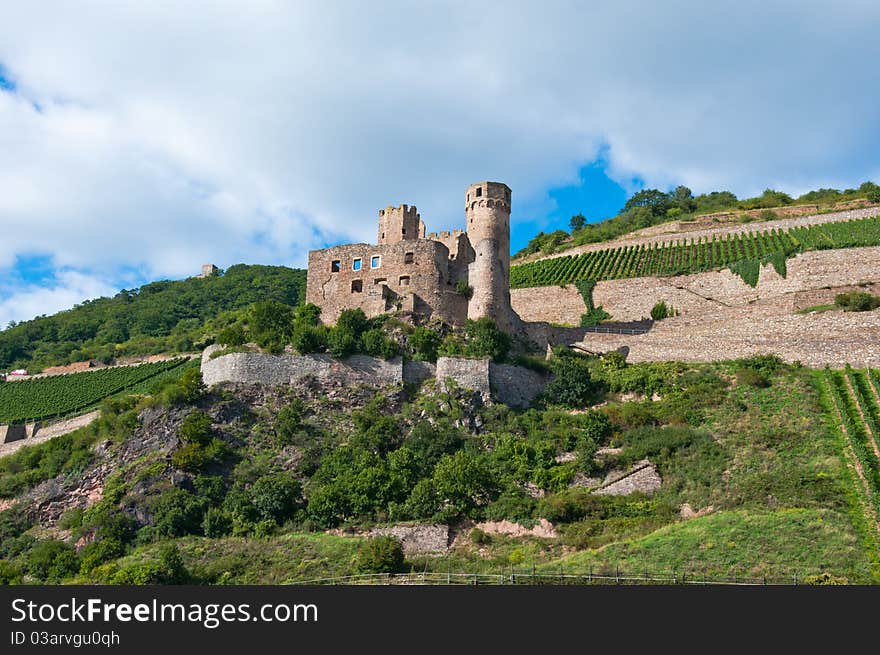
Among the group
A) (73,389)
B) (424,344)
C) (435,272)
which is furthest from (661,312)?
(73,389)

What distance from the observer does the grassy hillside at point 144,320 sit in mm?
79500

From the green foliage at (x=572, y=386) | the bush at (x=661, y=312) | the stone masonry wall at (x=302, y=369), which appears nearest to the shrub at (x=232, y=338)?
the stone masonry wall at (x=302, y=369)

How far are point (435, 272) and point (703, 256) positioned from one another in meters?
24.7

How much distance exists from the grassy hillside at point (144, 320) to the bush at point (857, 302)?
4612 cm

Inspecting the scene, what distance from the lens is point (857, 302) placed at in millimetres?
44844

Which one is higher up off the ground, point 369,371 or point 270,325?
point 270,325

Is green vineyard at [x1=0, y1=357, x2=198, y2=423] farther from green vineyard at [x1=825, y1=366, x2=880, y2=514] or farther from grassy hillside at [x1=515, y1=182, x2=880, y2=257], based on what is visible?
green vineyard at [x1=825, y1=366, x2=880, y2=514]

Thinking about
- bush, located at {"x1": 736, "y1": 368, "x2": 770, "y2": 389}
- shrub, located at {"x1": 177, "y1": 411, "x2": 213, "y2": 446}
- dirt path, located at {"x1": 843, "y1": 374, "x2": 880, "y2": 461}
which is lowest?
dirt path, located at {"x1": 843, "y1": 374, "x2": 880, "y2": 461}

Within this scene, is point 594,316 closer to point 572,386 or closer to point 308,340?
point 572,386

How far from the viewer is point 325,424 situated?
40219mm

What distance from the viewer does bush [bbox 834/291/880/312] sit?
147 ft

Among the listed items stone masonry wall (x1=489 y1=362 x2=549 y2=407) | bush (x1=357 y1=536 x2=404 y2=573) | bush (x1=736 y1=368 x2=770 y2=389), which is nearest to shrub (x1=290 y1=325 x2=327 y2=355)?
stone masonry wall (x1=489 y1=362 x2=549 y2=407)

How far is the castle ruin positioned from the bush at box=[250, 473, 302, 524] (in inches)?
448

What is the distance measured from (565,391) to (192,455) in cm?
1574
